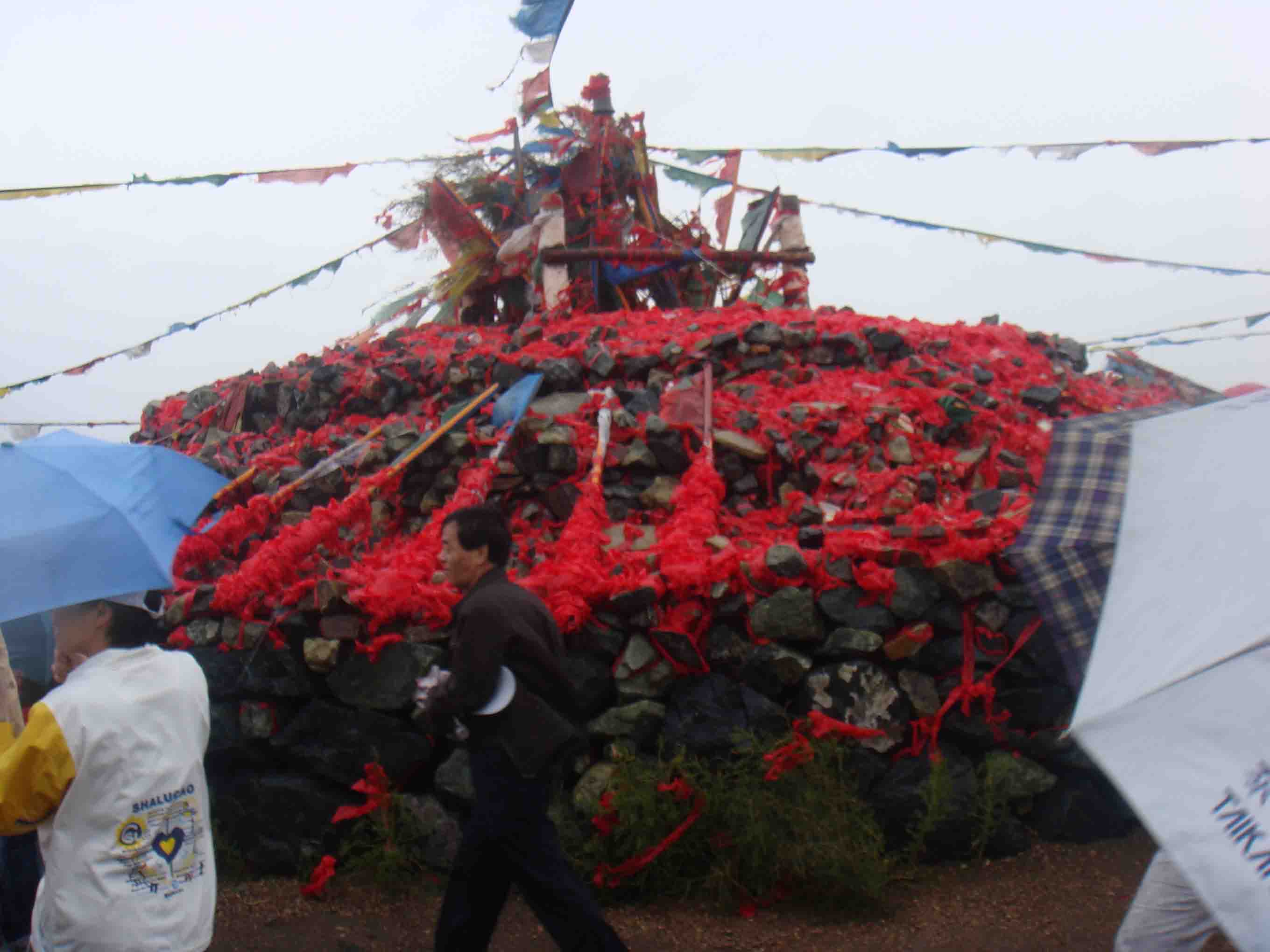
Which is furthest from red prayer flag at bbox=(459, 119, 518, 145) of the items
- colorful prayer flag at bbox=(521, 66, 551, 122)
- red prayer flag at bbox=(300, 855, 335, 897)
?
red prayer flag at bbox=(300, 855, 335, 897)

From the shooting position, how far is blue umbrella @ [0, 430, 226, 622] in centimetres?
264

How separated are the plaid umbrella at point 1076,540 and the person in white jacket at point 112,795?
2.08 meters

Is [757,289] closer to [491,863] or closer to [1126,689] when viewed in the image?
[491,863]

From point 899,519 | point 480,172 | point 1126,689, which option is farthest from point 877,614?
point 480,172

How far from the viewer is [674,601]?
16.3 ft

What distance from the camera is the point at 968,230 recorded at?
8898 millimetres

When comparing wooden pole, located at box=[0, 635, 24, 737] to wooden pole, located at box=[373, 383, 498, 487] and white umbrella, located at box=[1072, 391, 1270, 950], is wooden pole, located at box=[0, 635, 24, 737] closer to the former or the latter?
white umbrella, located at box=[1072, 391, 1270, 950]

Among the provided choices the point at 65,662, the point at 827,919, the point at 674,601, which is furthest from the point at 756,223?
the point at 65,662

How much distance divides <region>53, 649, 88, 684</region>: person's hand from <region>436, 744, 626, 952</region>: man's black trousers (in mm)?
1167

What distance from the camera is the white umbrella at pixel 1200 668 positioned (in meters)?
1.65

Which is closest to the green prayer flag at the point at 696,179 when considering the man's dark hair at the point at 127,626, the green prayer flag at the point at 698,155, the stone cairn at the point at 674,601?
the green prayer flag at the point at 698,155

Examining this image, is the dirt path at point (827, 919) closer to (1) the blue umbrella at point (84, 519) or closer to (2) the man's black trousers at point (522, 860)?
(2) the man's black trousers at point (522, 860)

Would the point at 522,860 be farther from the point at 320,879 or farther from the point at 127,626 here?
the point at 320,879

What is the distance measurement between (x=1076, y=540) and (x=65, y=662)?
246cm
